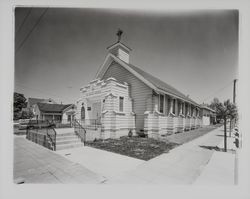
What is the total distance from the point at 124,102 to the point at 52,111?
17763 mm

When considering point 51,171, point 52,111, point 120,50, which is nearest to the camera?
point 51,171

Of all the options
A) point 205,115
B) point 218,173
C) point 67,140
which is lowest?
point 205,115

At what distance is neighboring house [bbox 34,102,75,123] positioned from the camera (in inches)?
829

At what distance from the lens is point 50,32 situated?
577 centimetres

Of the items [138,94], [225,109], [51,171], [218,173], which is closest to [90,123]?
[138,94]

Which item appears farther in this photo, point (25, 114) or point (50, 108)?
point (25, 114)

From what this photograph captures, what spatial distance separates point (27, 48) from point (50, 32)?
1175mm

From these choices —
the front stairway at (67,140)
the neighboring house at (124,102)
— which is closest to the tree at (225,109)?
the neighboring house at (124,102)

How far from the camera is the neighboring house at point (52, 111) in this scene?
2105 cm

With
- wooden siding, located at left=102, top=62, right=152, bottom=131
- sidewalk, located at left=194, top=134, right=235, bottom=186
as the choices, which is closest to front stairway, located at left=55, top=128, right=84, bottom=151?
wooden siding, located at left=102, top=62, right=152, bottom=131

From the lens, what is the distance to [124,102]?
9.13m

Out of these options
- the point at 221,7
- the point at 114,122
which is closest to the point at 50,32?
the point at 114,122

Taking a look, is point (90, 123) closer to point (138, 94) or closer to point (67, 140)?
point (67, 140)
